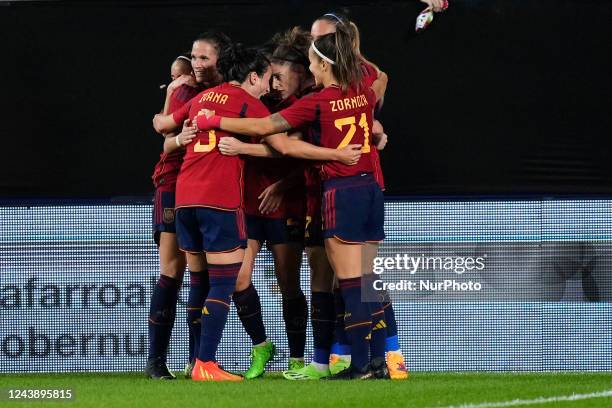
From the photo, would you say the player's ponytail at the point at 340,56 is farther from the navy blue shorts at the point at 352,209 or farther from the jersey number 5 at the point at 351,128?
the navy blue shorts at the point at 352,209

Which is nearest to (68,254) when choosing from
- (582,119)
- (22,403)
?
(22,403)

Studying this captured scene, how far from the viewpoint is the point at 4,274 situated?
792 centimetres

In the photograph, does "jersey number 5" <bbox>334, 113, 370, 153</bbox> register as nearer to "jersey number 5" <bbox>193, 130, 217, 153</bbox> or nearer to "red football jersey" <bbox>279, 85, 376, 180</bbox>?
"red football jersey" <bbox>279, 85, 376, 180</bbox>

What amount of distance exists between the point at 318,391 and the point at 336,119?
4.66ft

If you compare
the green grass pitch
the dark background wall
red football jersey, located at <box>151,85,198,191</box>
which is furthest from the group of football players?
the dark background wall

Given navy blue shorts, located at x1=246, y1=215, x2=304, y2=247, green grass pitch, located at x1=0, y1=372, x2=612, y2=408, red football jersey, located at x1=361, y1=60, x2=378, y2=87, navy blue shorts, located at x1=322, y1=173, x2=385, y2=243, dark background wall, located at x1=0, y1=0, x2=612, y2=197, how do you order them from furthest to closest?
dark background wall, located at x1=0, y1=0, x2=612, y2=197 → navy blue shorts, located at x1=246, y1=215, x2=304, y2=247 → red football jersey, located at x1=361, y1=60, x2=378, y2=87 → navy blue shorts, located at x1=322, y1=173, x2=385, y2=243 → green grass pitch, located at x1=0, y1=372, x2=612, y2=408

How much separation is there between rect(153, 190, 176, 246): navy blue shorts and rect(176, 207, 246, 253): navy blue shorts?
39cm

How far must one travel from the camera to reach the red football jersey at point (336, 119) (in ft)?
20.0

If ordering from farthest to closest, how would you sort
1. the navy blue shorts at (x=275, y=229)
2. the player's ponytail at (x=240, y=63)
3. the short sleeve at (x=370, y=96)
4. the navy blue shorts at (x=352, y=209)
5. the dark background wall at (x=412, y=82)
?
1. the dark background wall at (x=412, y=82)
2. the navy blue shorts at (x=275, y=229)
3. the player's ponytail at (x=240, y=63)
4. the short sleeve at (x=370, y=96)
5. the navy blue shorts at (x=352, y=209)

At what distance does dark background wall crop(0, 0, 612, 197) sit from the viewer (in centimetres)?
911

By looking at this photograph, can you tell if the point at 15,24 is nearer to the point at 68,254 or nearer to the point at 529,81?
the point at 68,254

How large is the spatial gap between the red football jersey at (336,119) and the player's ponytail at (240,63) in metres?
0.38

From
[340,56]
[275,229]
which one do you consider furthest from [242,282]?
[340,56]

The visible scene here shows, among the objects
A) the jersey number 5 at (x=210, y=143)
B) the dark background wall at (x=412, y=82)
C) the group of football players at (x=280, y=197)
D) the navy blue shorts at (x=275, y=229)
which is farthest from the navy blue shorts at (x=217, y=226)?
the dark background wall at (x=412, y=82)
